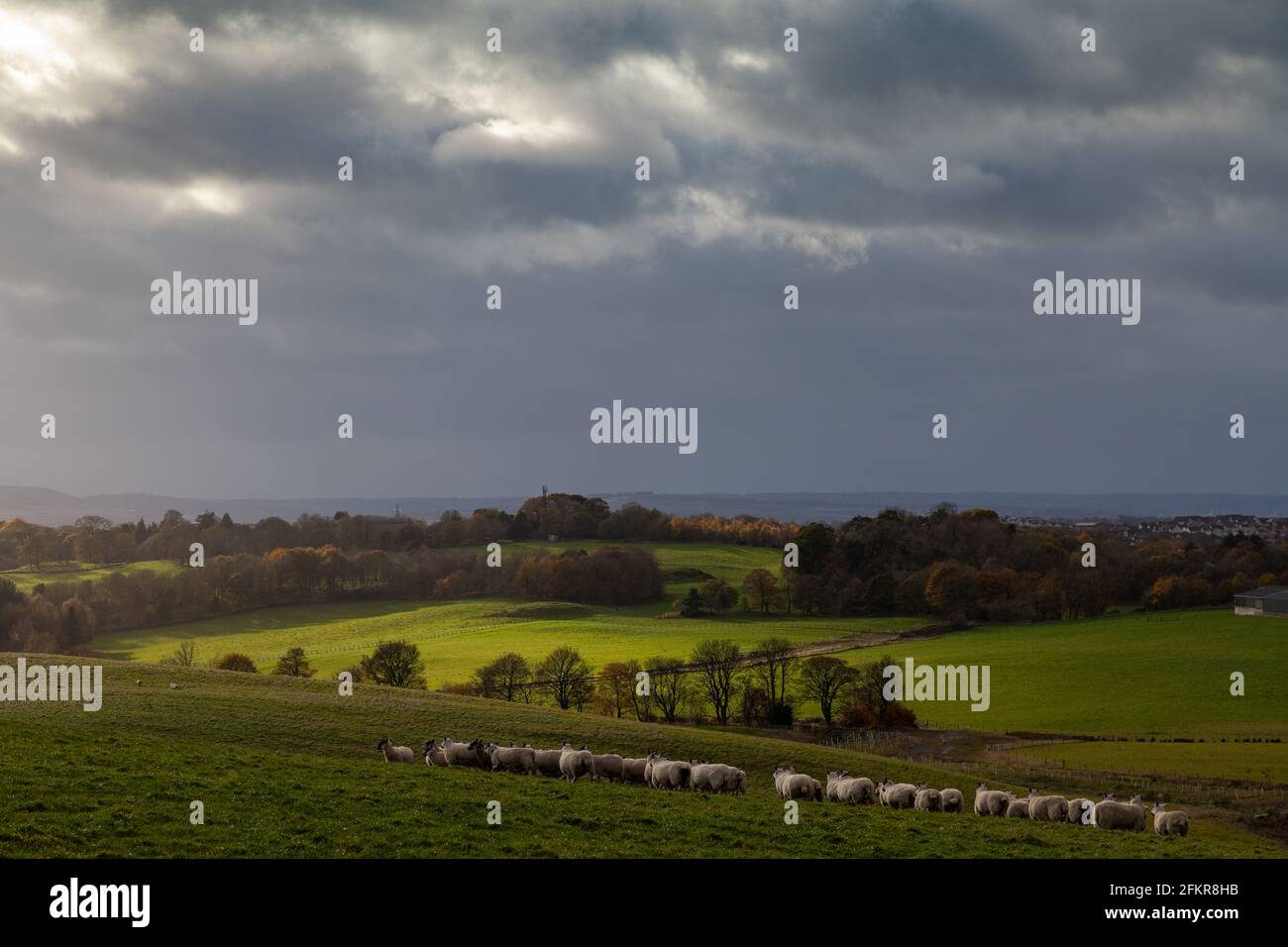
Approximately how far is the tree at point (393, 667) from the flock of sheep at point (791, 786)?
59876mm

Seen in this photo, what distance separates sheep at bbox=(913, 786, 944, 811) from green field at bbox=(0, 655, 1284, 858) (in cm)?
152

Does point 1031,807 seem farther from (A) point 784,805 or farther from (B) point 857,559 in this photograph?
(B) point 857,559

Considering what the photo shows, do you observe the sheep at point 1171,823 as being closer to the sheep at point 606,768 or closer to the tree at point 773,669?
the sheep at point 606,768

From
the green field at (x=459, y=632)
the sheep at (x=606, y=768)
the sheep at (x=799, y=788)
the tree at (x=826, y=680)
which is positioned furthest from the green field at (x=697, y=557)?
the sheep at (x=799, y=788)

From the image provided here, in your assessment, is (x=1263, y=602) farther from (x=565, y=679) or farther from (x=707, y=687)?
(x=565, y=679)

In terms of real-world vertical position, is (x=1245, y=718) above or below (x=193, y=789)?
below

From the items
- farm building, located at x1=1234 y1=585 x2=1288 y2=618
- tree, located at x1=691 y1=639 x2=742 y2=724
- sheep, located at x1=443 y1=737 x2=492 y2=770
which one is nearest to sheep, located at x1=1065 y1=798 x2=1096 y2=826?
sheep, located at x1=443 y1=737 x2=492 y2=770

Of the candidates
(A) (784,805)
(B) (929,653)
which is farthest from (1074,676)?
(A) (784,805)

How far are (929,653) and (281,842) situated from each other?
305 ft

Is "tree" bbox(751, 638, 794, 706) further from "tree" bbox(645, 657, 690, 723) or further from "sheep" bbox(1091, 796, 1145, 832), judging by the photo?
"sheep" bbox(1091, 796, 1145, 832)

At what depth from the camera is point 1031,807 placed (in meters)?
31.1

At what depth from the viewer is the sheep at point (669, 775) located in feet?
99.0
